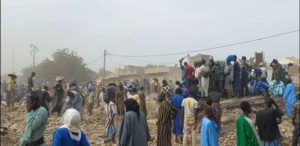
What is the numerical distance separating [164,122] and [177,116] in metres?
1.79

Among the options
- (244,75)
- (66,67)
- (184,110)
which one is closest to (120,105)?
(184,110)

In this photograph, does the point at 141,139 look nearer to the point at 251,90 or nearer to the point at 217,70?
the point at 217,70

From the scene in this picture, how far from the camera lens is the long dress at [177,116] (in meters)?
12.2

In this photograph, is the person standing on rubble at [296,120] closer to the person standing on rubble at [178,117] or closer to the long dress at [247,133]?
the long dress at [247,133]

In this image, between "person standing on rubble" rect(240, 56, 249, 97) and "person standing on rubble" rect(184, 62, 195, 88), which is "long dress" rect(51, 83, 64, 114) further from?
"person standing on rubble" rect(240, 56, 249, 97)

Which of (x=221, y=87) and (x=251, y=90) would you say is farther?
(x=251, y=90)

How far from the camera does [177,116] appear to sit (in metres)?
12.9

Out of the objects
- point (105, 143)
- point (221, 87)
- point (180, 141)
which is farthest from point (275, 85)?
point (105, 143)

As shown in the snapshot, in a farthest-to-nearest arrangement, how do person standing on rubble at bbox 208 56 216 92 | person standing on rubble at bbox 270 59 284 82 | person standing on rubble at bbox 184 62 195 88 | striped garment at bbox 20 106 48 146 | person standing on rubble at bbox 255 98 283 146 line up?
person standing on rubble at bbox 270 59 284 82, person standing on rubble at bbox 208 56 216 92, person standing on rubble at bbox 184 62 195 88, person standing on rubble at bbox 255 98 283 146, striped garment at bbox 20 106 48 146

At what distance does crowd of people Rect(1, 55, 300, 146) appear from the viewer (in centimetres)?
704

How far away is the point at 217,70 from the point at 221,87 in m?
0.93

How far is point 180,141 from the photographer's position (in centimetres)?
1325

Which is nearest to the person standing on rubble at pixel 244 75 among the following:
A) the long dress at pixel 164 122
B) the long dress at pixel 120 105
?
the long dress at pixel 120 105

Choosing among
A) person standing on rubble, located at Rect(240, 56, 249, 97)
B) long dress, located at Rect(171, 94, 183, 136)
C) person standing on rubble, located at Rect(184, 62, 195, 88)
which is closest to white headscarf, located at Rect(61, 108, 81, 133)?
long dress, located at Rect(171, 94, 183, 136)
